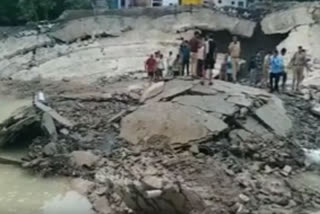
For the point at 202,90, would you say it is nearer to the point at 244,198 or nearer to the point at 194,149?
the point at 194,149

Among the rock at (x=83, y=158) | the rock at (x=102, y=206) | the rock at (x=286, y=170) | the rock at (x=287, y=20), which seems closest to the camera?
the rock at (x=102, y=206)

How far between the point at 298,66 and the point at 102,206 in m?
8.09

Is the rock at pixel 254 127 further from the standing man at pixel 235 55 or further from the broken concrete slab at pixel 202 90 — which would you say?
the standing man at pixel 235 55

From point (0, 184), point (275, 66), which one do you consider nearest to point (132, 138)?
point (0, 184)

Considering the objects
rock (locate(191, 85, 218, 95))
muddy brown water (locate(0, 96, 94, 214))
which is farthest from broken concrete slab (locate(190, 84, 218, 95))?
muddy brown water (locate(0, 96, 94, 214))

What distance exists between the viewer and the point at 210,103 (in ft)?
52.1

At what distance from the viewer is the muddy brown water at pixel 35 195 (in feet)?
43.9

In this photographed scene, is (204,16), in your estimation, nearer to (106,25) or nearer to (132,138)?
(106,25)

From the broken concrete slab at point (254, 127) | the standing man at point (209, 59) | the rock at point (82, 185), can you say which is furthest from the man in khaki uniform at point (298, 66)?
the rock at point (82, 185)

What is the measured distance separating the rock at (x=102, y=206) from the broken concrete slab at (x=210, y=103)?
3652 millimetres

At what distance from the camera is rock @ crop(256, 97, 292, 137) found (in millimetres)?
15625

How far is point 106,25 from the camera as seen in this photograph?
26609 mm

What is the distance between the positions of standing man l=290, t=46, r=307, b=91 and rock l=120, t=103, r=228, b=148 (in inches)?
175

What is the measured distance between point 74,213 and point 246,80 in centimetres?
899
